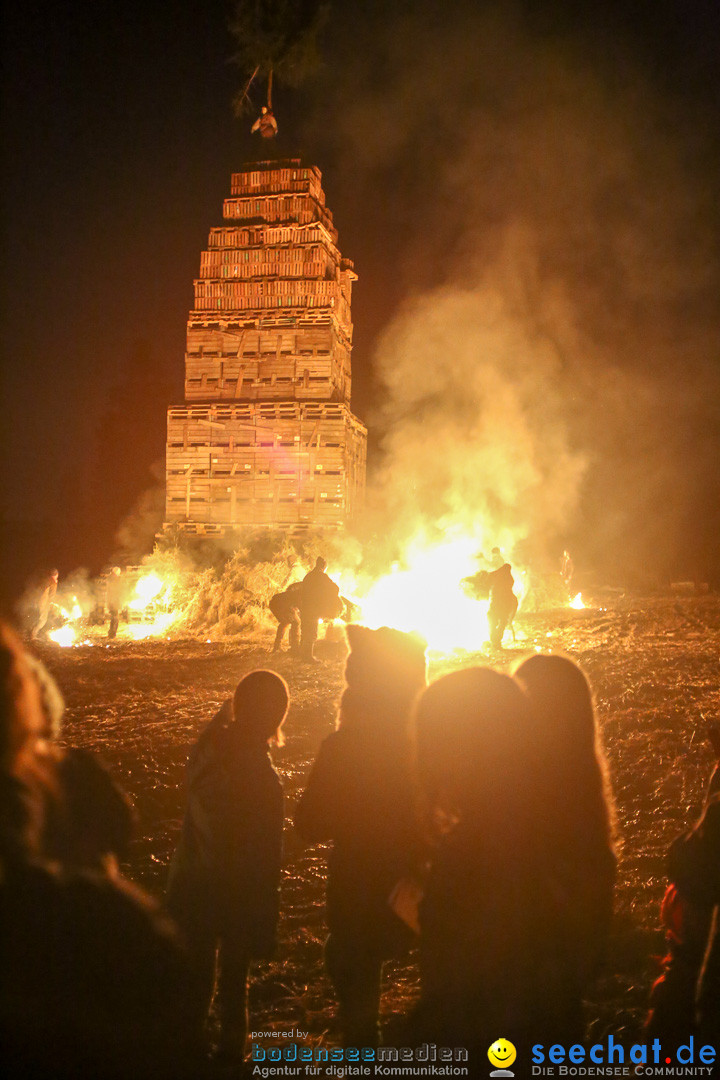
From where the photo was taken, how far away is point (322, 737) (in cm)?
891

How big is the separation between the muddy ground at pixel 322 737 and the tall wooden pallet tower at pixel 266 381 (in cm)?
946

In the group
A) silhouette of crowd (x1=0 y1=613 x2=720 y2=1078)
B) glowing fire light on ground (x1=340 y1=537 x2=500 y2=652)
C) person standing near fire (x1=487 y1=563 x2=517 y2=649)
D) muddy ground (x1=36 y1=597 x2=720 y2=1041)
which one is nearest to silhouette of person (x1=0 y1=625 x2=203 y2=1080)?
silhouette of crowd (x1=0 y1=613 x2=720 y2=1078)

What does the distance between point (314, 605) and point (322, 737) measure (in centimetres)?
417

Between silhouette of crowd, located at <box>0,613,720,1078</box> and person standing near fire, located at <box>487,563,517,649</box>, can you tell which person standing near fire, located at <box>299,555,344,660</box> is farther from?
silhouette of crowd, located at <box>0,613,720,1078</box>

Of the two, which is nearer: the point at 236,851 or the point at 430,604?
the point at 236,851

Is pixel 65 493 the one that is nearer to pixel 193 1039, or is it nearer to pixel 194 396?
pixel 194 396

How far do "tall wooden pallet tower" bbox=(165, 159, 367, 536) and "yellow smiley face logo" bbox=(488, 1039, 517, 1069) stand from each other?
22.2 meters

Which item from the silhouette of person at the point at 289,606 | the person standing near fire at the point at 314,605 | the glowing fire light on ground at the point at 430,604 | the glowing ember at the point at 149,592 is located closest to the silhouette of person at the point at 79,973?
the person standing near fire at the point at 314,605

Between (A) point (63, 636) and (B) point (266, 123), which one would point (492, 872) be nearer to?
(A) point (63, 636)

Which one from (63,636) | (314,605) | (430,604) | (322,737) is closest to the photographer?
(322,737)

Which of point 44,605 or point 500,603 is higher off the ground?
point 44,605

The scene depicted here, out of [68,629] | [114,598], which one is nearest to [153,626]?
[114,598]

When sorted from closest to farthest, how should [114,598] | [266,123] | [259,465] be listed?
[114,598] < [259,465] < [266,123]

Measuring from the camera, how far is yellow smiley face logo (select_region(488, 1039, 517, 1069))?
2387 mm
